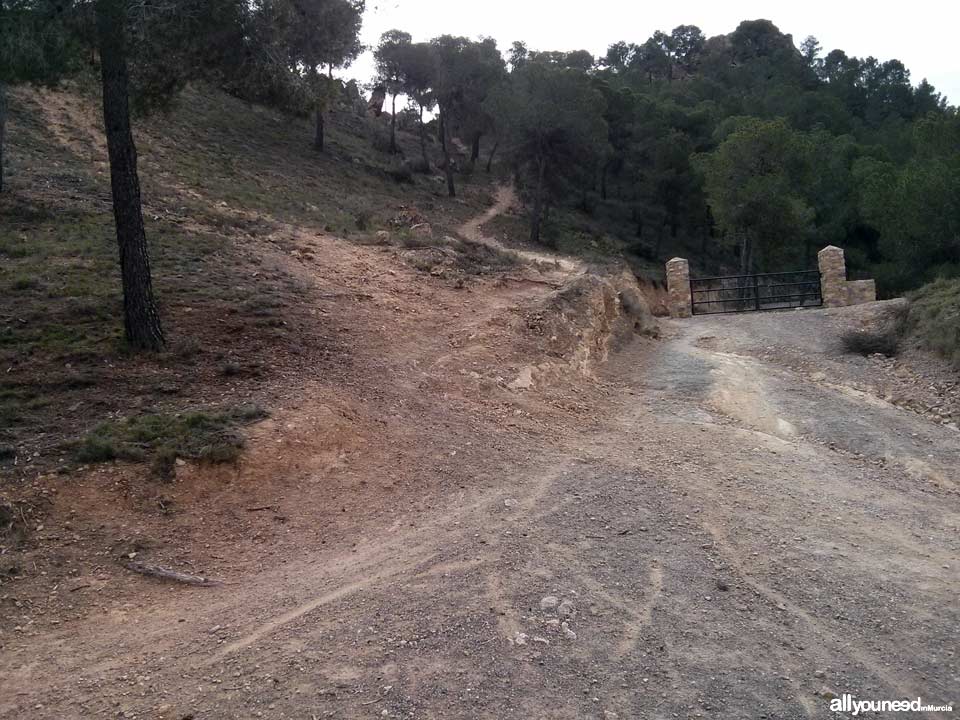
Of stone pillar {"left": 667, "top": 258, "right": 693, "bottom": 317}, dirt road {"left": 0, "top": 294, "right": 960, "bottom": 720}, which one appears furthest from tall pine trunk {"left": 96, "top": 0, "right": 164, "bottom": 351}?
stone pillar {"left": 667, "top": 258, "right": 693, "bottom": 317}

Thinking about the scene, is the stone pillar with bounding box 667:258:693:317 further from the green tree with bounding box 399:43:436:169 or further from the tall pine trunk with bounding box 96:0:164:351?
the green tree with bounding box 399:43:436:169

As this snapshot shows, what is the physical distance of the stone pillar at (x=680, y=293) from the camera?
62.3 feet

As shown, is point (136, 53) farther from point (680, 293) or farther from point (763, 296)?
point (763, 296)

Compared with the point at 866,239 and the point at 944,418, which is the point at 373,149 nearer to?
the point at 866,239

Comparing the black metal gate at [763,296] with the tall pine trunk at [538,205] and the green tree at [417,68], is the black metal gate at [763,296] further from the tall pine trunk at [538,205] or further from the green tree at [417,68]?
the green tree at [417,68]

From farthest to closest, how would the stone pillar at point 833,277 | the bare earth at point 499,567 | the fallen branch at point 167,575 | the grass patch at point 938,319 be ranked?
the stone pillar at point 833,277 → the grass patch at point 938,319 → the fallen branch at point 167,575 → the bare earth at point 499,567

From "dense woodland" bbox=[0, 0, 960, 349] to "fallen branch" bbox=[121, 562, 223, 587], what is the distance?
3226 millimetres

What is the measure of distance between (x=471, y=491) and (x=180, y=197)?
11.7 metres

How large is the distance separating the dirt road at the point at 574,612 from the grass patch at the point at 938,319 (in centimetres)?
470

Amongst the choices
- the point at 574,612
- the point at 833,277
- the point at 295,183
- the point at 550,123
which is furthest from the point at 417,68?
the point at 574,612

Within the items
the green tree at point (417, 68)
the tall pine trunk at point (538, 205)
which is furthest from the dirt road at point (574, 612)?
the green tree at point (417, 68)

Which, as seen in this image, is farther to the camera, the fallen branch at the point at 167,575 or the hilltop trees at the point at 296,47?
the hilltop trees at the point at 296,47

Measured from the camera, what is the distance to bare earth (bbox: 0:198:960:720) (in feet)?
13.3

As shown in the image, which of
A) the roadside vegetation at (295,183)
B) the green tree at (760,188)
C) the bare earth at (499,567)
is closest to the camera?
the bare earth at (499,567)
